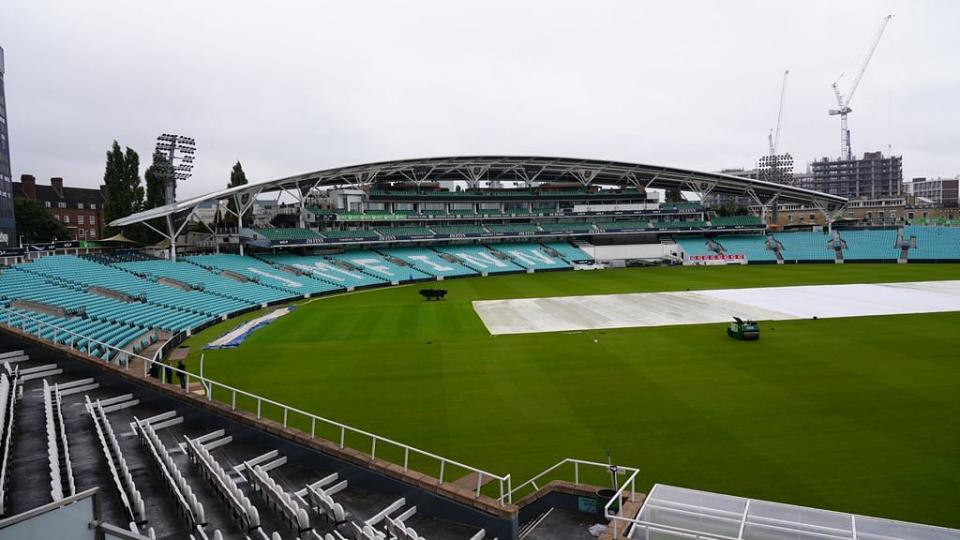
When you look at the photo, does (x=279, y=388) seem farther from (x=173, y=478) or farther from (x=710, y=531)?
(x=710, y=531)

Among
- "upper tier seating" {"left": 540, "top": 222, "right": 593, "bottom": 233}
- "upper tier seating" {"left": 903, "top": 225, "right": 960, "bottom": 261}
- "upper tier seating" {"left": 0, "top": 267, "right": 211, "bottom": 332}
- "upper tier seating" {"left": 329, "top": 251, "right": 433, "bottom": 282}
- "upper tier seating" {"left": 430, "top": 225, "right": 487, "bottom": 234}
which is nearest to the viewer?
"upper tier seating" {"left": 0, "top": 267, "right": 211, "bottom": 332}

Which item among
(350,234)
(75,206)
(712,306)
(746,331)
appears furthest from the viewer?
(75,206)

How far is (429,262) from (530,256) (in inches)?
619

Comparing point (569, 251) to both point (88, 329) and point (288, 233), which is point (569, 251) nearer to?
point (288, 233)

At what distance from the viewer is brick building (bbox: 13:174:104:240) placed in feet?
296

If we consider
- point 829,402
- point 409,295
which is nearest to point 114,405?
point 829,402

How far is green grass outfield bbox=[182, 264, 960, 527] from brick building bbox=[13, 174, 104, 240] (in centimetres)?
8345

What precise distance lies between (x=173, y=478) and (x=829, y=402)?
19.0 meters

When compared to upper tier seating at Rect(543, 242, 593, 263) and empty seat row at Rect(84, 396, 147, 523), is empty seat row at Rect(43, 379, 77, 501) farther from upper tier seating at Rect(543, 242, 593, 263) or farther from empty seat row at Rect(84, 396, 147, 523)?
upper tier seating at Rect(543, 242, 593, 263)

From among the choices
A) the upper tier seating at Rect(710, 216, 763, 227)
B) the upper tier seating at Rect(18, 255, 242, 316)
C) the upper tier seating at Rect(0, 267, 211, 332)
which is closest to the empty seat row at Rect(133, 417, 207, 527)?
the upper tier seating at Rect(0, 267, 211, 332)

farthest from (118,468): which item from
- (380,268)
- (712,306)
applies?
(380,268)

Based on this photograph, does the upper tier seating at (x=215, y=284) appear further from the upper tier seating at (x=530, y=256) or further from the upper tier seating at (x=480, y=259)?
the upper tier seating at (x=530, y=256)

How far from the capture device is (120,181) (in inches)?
2427

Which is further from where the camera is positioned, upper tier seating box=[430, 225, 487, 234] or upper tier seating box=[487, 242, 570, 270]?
upper tier seating box=[430, 225, 487, 234]
